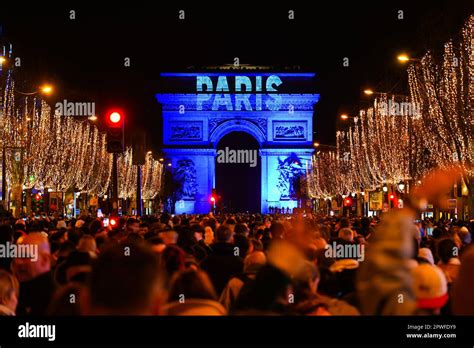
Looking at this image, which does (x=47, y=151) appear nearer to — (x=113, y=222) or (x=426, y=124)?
(x=426, y=124)

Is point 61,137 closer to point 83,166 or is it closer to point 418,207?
point 83,166

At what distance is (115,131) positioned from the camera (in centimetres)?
1855

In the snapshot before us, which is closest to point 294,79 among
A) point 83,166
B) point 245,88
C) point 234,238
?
point 245,88

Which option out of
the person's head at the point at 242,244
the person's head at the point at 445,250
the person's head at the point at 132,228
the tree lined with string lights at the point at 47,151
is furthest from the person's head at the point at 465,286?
the tree lined with string lights at the point at 47,151

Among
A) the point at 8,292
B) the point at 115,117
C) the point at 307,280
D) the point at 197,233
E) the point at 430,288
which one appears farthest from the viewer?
the point at 197,233

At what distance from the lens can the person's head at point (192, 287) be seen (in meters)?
6.95

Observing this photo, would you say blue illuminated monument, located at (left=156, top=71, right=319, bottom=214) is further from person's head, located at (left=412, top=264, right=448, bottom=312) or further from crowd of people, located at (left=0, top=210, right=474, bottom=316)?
person's head, located at (left=412, top=264, right=448, bottom=312)

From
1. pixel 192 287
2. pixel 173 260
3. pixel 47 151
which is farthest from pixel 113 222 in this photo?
pixel 47 151

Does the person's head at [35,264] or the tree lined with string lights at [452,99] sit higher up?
the tree lined with string lights at [452,99]

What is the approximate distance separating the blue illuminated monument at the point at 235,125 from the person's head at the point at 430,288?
105 m

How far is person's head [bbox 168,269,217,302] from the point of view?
695 cm

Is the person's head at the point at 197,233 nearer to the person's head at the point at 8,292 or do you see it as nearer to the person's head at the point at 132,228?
the person's head at the point at 132,228

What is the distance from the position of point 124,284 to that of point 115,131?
14227 millimetres

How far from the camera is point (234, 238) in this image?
53.2ft
